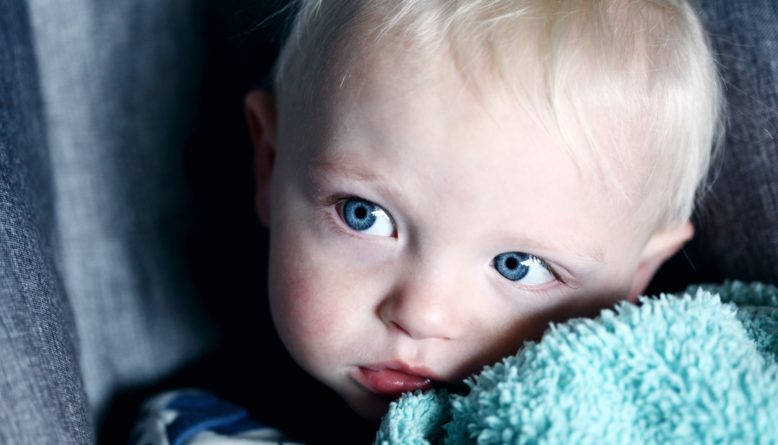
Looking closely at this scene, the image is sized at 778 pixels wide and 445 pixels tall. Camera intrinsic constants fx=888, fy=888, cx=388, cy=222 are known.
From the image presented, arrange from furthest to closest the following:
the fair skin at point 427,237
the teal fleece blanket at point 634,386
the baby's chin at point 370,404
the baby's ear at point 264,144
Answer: the baby's ear at point 264,144
the baby's chin at point 370,404
the fair skin at point 427,237
the teal fleece blanket at point 634,386

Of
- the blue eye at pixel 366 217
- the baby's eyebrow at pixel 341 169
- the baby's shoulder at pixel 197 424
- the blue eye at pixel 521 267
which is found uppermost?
the baby's eyebrow at pixel 341 169

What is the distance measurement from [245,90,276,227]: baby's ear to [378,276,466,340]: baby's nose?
1.08 ft

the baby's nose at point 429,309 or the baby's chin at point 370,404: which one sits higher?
the baby's nose at point 429,309

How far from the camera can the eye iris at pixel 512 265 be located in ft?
3.05

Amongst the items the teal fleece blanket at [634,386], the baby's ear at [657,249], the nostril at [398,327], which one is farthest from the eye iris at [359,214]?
the baby's ear at [657,249]

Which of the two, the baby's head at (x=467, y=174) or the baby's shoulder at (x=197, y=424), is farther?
the baby's shoulder at (x=197, y=424)

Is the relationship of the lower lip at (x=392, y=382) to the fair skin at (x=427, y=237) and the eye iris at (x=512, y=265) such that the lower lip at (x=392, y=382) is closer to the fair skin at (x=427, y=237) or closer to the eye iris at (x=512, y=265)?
the fair skin at (x=427, y=237)

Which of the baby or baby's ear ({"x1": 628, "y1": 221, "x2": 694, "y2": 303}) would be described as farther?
baby's ear ({"x1": 628, "y1": 221, "x2": 694, "y2": 303})

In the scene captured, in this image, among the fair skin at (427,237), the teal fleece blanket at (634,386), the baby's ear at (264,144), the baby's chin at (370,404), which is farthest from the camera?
the baby's ear at (264,144)

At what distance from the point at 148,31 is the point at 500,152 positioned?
0.71m

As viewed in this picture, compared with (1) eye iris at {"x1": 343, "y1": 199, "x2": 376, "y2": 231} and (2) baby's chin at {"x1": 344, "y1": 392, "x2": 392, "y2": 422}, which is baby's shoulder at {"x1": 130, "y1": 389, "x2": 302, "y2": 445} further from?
(1) eye iris at {"x1": 343, "y1": 199, "x2": 376, "y2": 231}

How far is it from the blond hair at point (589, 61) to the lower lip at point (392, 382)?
30 cm

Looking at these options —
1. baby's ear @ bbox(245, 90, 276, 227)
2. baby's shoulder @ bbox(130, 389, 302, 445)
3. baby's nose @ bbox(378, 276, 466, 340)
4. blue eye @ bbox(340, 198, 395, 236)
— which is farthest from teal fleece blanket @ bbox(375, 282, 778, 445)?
baby's ear @ bbox(245, 90, 276, 227)

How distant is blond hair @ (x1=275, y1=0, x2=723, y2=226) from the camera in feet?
2.88
